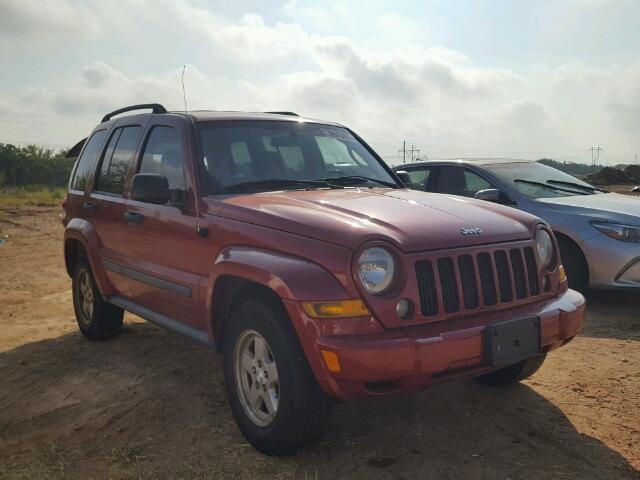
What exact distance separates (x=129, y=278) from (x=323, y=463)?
7.40 feet

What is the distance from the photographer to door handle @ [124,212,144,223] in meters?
4.28

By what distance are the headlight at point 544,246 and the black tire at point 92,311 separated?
12.0 ft

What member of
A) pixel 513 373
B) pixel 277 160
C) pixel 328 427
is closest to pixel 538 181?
pixel 513 373

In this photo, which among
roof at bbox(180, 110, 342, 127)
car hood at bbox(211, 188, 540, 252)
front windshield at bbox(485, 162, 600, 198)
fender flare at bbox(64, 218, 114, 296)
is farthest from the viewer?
front windshield at bbox(485, 162, 600, 198)

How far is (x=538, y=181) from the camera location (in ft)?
22.8

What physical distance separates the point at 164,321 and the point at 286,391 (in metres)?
1.53

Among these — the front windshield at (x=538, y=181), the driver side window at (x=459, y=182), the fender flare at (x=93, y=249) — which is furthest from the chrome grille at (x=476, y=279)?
the driver side window at (x=459, y=182)

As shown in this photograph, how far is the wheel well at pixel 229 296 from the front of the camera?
3102mm

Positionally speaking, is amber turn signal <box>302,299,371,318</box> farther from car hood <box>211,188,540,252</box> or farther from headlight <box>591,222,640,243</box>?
headlight <box>591,222,640,243</box>

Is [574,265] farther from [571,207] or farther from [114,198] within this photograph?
[114,198]

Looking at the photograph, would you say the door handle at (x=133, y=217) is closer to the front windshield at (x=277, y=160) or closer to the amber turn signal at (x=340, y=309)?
the front windshield at (x=277, y=160)

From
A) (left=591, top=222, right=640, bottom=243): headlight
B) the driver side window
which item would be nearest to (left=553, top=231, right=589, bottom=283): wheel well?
Result: (left=591, top=222, right=640, bottom=243): headlight

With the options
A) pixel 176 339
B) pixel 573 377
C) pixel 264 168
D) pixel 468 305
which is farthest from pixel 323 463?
pixel 176 339

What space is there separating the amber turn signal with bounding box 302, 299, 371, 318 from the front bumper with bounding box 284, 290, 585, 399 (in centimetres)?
9
